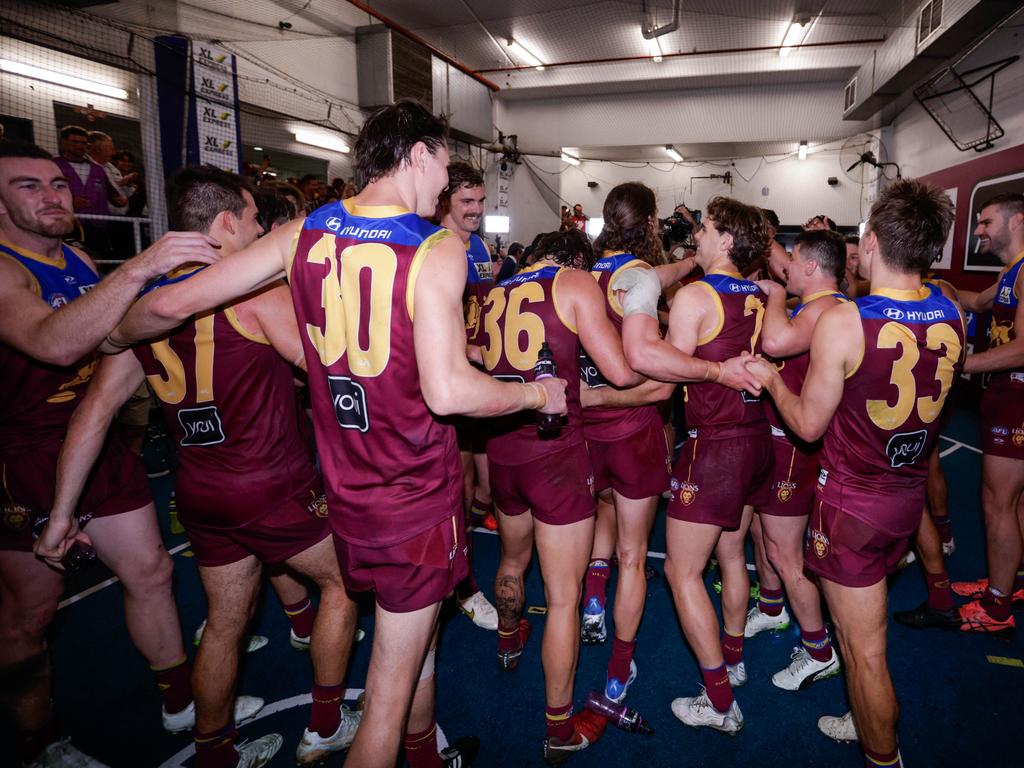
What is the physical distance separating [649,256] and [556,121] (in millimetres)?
15122

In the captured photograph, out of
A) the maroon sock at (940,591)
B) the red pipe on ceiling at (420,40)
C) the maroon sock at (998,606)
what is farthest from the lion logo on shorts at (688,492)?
the red pipe on ceiling at (420,40)

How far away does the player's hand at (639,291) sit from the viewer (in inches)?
100

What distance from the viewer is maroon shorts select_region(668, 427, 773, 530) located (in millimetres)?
2574

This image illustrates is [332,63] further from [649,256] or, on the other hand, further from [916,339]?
[916,339]

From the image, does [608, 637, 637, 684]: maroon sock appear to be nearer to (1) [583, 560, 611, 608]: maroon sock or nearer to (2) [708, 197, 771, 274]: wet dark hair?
(1) [583, 560, 611, 608]: maroon sock

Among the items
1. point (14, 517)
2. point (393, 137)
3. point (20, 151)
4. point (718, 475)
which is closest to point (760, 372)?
point (718, 475)

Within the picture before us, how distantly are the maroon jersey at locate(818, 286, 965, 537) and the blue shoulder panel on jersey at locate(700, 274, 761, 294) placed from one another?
56 centimetres

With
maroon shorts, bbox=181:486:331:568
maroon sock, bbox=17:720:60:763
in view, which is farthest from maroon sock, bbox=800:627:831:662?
maroon sock, bbox=17:720:60:763

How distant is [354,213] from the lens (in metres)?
1.69

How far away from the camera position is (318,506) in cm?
233

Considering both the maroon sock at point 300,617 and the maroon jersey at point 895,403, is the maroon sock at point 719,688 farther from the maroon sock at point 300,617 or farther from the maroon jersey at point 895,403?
the maroon sock at point 300,617

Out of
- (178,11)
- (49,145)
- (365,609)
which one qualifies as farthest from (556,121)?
(365,609)

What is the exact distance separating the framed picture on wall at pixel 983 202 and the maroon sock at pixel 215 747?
9.94 metres

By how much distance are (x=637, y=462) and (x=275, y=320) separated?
180 cm
